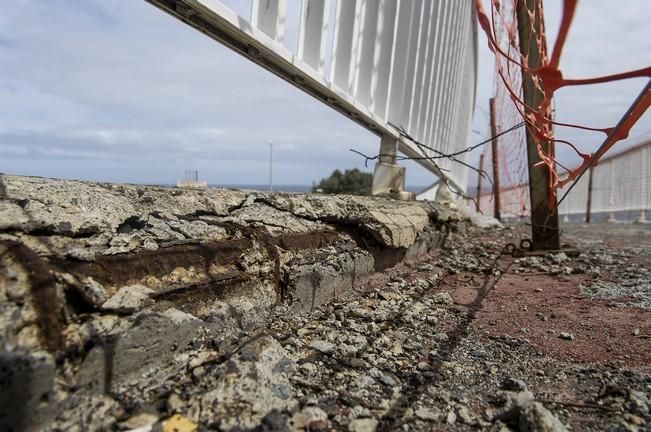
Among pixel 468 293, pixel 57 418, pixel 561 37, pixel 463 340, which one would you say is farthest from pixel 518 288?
pixel 57 418

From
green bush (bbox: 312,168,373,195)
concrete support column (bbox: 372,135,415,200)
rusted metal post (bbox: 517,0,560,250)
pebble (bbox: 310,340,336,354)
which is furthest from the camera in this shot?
green bush (bbox: 312,168,373,195)

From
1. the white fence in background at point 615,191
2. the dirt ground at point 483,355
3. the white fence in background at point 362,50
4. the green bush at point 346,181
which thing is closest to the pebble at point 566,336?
the dirt ground at point 483,355

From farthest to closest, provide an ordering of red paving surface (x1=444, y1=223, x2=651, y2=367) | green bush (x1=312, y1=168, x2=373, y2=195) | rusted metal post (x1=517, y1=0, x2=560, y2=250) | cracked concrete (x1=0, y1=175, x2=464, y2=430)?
green bush (x1=312, y1=168, x2=373, y2=195) < rusted metal post (x1=517, y1=0, x2=560, y2=250) < red paving surface (x1=444, y1=223, x2=651, y2=367) < cracked concrete (x1=0, y1=175, x2=464, y2=430)

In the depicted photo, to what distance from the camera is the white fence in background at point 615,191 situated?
39.0 ft

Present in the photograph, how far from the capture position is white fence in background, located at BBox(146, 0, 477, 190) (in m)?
2.22

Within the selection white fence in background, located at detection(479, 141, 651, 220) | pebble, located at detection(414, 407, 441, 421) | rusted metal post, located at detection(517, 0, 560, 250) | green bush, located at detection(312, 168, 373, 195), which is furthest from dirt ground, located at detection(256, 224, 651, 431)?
green bush, located at detection(312, 168, 373, 195)

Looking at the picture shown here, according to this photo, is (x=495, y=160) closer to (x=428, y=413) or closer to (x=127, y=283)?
(x=428, y=413)

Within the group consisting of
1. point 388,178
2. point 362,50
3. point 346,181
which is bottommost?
point 388,178

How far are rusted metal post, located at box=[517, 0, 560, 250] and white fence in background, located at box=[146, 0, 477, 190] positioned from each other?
990 millimetres

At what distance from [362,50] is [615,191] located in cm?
1348

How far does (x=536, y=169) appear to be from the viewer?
14.0ft

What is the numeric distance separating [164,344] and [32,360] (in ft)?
1.28

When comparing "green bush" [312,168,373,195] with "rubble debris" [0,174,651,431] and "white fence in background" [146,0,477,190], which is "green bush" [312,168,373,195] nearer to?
"white fence in background" [146,0,477,190]

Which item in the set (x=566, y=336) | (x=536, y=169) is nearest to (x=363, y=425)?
(x=566, y=336)
